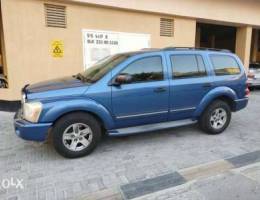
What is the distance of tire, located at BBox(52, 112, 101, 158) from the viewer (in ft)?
12.1

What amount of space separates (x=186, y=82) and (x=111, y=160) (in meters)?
2.04

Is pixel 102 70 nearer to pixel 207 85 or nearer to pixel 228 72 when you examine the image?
pixel 207 85

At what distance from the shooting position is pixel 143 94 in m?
4.19

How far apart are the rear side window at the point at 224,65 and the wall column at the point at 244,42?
7.59 metres

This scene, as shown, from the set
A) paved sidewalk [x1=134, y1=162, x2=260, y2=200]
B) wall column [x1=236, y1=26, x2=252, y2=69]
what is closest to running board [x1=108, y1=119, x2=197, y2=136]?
paved sidewalk [x1=134, y1=162, x2=260, y2=200]

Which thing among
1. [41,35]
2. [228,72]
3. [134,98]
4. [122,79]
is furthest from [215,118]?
[41,35]

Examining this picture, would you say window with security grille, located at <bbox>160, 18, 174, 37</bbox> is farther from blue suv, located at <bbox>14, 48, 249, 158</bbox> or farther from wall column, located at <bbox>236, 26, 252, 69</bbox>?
wall column, located at <bbox>236, 26, 252, 69</bbox>

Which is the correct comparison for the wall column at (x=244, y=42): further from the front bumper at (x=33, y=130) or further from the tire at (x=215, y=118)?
the front bumper at (x=33, y=130)

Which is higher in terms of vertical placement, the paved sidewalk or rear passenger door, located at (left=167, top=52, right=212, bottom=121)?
rear passenger door, located at (left=167, top=52, right=212, bottom=121)

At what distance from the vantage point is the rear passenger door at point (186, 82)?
450 centimetres

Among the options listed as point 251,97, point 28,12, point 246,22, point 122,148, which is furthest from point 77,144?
point 246,22

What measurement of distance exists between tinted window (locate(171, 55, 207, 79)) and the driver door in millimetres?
255

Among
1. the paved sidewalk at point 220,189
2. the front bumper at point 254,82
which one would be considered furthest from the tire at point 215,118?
the front bumper at point 254,82

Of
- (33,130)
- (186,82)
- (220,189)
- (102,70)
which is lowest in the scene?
(220,189)
